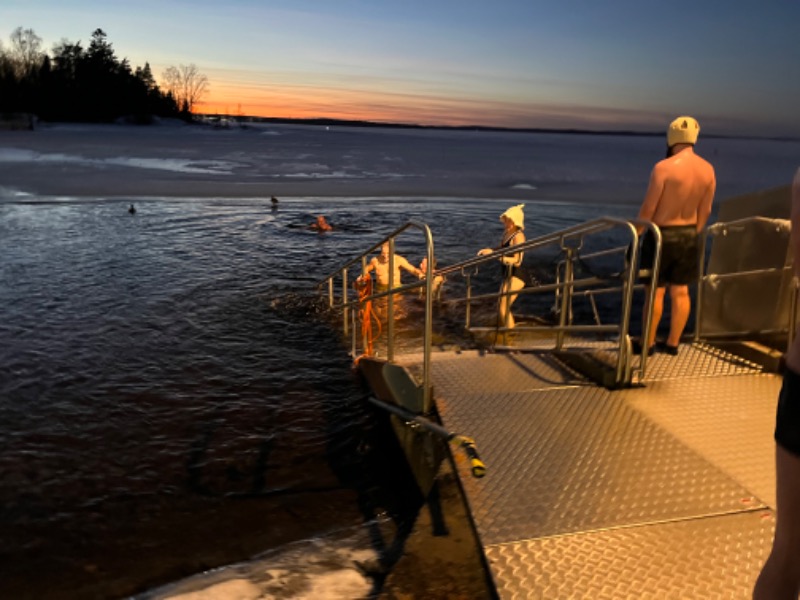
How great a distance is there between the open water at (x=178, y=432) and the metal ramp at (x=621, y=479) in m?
0.94

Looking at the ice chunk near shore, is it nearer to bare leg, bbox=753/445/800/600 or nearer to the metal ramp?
the metal ramp

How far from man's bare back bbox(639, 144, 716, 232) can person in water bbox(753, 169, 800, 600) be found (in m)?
3.14

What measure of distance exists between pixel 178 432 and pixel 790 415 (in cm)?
579

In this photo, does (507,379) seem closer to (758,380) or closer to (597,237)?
(758,380)

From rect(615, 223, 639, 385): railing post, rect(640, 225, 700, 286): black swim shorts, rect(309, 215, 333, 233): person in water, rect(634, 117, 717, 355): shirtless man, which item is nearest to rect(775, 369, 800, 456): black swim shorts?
rect(615, 223, 639, 385): railing post

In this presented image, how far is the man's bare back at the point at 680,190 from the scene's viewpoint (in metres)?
4.61

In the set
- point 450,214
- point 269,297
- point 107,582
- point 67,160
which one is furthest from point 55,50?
point 107,582

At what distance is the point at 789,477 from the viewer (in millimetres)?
1662

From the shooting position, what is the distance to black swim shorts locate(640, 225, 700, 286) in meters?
4.79

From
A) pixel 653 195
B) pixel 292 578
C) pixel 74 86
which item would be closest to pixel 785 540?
pixel 292 578

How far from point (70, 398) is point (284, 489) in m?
3.33

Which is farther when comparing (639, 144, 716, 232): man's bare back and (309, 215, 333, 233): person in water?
(309, 215, 333, 233): person in water

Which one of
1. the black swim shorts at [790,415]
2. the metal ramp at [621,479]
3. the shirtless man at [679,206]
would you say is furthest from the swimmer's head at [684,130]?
the black swim shorts at [790,415]

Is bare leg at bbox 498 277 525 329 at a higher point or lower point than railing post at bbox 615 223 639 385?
lower
